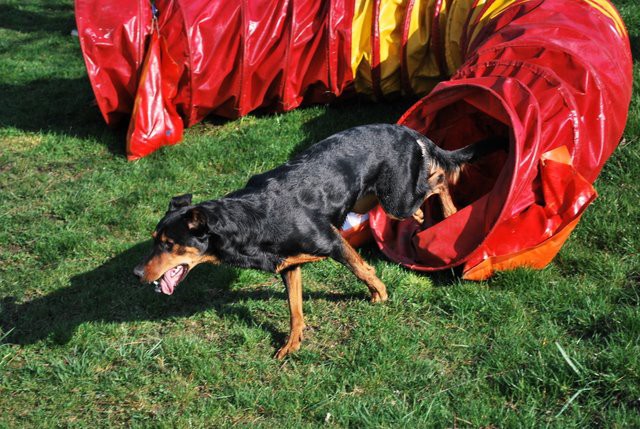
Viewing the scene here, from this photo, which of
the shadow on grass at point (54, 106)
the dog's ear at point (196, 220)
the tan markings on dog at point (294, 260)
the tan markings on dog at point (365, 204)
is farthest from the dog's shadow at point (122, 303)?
the shadow on grass at point (54, 106)

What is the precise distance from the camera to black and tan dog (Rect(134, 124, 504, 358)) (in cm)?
430

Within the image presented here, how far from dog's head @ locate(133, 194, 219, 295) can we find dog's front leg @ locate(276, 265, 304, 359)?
61cm

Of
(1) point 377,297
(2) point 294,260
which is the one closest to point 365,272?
(1) point 377,297

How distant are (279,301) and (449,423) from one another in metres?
1.81

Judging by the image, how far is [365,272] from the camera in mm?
4785

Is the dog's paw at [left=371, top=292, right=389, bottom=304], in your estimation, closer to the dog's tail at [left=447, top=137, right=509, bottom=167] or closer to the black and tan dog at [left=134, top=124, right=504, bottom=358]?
the black and tan dog at [left=134, top=124, right=504, bottom=358]

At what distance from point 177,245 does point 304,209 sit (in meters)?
0.85

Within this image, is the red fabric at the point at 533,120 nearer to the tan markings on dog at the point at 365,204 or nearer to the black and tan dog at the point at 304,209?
the tan markings on dog at the point at 365,204

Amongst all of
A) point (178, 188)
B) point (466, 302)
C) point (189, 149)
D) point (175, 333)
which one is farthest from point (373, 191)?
point (189, 149)

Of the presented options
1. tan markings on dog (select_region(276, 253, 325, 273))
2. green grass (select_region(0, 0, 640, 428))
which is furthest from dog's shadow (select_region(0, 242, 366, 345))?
tan markings on dog (select_region(276, 253, 325, 273))

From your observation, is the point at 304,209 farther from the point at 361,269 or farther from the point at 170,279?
the point at 170,279

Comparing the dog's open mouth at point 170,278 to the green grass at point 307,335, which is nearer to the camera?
the green grass at point 307,335

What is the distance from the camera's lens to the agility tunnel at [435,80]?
482 cm

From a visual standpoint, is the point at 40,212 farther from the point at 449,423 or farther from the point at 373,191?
the point at 449,423
